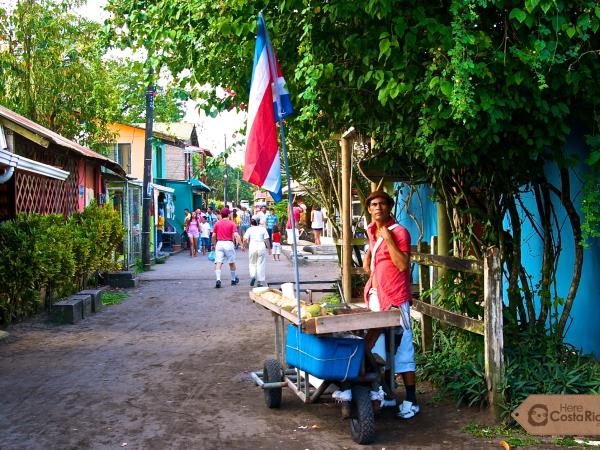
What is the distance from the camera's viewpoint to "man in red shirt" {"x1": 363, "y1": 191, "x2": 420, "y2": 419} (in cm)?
655

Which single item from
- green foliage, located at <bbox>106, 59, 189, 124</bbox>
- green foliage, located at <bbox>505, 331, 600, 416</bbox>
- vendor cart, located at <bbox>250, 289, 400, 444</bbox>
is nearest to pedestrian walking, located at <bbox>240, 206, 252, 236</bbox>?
green foliage, located at <bbox>106, 59, 189, 124</bbox>

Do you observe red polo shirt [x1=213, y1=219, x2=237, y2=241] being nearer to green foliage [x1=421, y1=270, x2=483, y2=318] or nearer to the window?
green foliage [x1=421, y1=270, x2=483, y2=318]

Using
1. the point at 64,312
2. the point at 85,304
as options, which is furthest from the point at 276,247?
the point at 64,312

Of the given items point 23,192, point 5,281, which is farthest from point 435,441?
point 23,192

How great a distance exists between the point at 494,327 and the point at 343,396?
1.40 m

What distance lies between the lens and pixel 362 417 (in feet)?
18.8

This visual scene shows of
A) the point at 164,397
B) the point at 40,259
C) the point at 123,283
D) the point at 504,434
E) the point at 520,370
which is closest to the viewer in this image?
the point at 504,434

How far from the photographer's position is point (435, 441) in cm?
588

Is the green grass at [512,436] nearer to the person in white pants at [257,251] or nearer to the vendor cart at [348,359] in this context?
the vendor cart at [348,359]

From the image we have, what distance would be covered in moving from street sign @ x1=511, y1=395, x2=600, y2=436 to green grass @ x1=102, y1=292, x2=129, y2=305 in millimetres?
11112

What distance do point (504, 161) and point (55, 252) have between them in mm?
9159

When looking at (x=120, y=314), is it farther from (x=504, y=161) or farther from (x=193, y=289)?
(x=504, y=161)

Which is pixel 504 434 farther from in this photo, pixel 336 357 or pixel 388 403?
pixel 336 357

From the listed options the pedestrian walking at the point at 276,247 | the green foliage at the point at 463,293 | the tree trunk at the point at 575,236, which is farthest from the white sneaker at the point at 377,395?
the pedestrian walking at the point at 276,247
